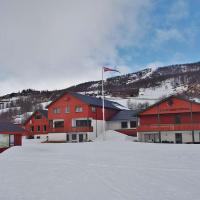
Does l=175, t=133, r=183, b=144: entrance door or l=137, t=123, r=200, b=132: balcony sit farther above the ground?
l=137, t=123, r=200, b=132: balcony

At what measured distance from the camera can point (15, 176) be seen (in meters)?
15.6

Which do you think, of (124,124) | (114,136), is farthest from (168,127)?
(124,124)

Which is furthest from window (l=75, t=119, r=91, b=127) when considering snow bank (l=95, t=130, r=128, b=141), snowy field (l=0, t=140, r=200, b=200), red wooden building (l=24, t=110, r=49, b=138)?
snowy field (l=0, t=140, r=200, b=200)

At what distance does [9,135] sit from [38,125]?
34239 millimetres

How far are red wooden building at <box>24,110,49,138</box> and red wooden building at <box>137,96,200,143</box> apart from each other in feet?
102

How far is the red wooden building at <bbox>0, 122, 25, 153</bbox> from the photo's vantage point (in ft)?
114

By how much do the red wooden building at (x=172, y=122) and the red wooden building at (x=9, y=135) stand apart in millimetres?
17465

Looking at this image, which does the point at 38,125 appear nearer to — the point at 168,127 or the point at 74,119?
the point at 74,119

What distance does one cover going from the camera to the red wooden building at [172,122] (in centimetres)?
3984

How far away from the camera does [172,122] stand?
4334cm

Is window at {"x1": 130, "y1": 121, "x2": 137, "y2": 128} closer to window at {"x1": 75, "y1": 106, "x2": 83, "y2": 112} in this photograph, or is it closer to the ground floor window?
window at {"x1": 75, "y1": 106, "x2": 83, "y2": 112}

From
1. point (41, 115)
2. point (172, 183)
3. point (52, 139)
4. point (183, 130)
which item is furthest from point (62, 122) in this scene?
point (172, 183)

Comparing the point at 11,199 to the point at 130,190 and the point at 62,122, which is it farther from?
the point at 62,122

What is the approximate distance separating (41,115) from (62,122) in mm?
17127
